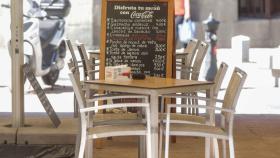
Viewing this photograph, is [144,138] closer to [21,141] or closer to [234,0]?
[21,141]

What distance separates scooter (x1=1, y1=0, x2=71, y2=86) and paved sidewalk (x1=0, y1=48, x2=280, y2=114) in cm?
13

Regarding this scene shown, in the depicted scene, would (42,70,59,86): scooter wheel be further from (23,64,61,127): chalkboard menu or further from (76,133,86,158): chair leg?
(76,133,86,158): chair leg

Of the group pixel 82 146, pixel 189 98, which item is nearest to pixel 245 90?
pixel 189 98

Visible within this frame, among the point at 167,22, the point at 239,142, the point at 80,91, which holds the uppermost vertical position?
the point at 167,22

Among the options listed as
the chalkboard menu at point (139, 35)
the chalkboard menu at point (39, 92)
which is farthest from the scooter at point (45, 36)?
the chalkboard menu at point (39, 92)

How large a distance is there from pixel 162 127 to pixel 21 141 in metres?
1.71

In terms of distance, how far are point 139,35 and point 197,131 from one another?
2.25 m

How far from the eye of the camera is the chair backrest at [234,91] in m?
5.38

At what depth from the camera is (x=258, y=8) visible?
1080 cm

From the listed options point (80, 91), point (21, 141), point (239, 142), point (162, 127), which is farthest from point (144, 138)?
point (239, 142)

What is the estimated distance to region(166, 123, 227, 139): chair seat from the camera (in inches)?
215

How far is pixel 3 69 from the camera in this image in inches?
419

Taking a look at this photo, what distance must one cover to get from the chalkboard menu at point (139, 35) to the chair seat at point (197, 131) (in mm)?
1937

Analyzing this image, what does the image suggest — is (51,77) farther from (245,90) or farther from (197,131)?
(197,131)
